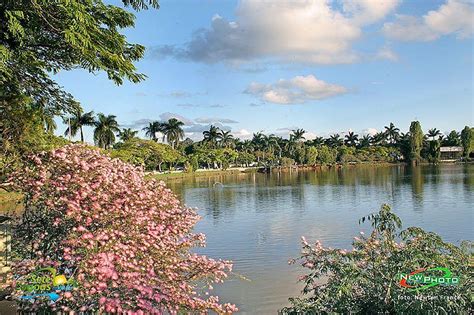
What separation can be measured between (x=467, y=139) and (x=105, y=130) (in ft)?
281

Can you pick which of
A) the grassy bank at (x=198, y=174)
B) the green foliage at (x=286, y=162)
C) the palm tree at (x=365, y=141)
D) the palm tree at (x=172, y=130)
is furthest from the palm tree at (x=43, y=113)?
the palm tree at (x=365, y=141)

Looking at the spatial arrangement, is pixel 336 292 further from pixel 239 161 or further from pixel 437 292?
pixel 239 161

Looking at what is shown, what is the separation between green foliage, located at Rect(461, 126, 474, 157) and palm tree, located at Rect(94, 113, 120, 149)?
83594 millimetres

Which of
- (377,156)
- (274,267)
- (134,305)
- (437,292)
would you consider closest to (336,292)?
(437,292)

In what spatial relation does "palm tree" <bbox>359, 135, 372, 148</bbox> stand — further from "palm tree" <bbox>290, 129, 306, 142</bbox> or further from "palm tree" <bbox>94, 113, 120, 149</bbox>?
"palm tree" <bbox>94, 113, 120, 149</bbox>

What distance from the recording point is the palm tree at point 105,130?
67.6 metres

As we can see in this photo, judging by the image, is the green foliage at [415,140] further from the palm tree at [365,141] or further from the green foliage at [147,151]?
the green foliage at [147,151]

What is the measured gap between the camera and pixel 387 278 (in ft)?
18.3

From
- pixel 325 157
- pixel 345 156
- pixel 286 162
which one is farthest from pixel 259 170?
pixel 345 156

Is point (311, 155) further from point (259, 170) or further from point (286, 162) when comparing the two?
point (259, 170)

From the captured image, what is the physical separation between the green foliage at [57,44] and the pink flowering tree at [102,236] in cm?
176

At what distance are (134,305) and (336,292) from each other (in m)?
2.73

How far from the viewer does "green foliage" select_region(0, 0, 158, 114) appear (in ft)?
22.1

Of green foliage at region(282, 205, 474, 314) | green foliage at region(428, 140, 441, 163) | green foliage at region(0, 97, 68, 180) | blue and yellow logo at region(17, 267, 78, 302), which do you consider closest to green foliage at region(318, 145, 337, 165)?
green foliage at region(428, 140, 441, 163)
